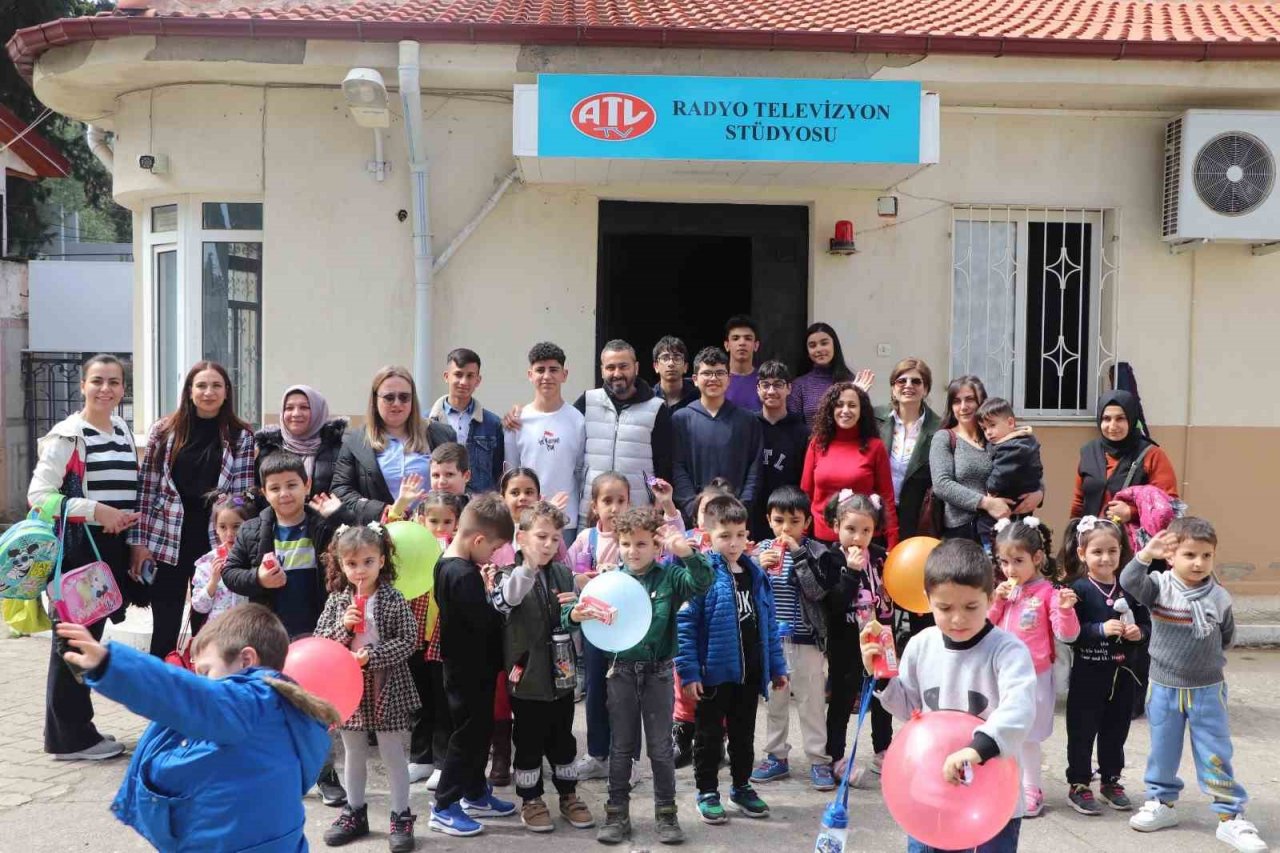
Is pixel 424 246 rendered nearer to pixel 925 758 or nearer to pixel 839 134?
pixel 839 134

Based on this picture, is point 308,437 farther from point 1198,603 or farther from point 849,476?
point 1198,603

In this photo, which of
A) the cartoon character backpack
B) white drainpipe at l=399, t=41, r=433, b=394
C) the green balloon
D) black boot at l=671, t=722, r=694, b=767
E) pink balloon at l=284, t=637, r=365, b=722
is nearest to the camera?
pink balloon at l=284, t=637, r=365, b=722

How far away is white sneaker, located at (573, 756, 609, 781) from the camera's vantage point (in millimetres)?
4738

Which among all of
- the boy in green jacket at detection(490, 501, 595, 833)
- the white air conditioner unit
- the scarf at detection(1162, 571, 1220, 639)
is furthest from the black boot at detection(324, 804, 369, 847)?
the white air conditioner unit

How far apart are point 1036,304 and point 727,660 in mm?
4786

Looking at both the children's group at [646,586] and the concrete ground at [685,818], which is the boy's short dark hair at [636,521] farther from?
the concrete ground at [685,818]

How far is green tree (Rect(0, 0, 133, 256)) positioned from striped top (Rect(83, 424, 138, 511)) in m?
11.5

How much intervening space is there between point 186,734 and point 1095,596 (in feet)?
12.1

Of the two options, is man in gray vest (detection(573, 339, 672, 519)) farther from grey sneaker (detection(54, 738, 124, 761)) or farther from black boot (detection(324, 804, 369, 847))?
grey sneaker (detection(54, 738, 124, 761))

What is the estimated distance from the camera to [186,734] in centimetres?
238

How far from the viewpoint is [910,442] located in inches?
231

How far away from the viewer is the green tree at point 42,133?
16844mm

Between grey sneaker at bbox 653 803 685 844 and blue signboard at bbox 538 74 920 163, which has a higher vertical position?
blue signboard at bbox 538 74 920 163

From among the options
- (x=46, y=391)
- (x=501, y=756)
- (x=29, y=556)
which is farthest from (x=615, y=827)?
(x=46, y=391)
